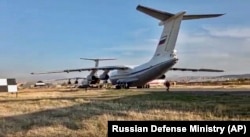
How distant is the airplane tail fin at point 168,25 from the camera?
45272mm

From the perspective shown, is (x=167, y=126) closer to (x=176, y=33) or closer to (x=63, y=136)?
(x=63, y=136)

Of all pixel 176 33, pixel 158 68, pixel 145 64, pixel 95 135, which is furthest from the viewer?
pixel 145 64

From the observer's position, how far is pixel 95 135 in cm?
1088

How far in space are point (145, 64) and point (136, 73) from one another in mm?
2447

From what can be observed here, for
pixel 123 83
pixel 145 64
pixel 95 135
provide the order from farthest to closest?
pixel 123 83
pixel 145 64
pixel 95 135

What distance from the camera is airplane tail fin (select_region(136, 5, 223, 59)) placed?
4527 centimetres

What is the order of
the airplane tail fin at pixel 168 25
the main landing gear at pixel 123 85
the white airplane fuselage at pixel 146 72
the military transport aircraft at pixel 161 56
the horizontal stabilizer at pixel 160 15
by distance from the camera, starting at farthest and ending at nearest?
the main landing gear at pixel 123 85
the white airplane fuselage at pixel 146 72
the military transport aircraft at pixel 161 56
the airplane tail fin at pixel 168 25
the horizontal stabilizer at pixel 160 15

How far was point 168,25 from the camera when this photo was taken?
159 ft

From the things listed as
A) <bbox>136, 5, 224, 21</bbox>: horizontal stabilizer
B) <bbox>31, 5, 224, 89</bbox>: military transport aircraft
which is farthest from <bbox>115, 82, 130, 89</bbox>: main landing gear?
<bbox>136, 5, 224, 21</bbox>: horizontal stabilizer

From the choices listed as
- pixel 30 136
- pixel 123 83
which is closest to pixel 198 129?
pixel 30 136
